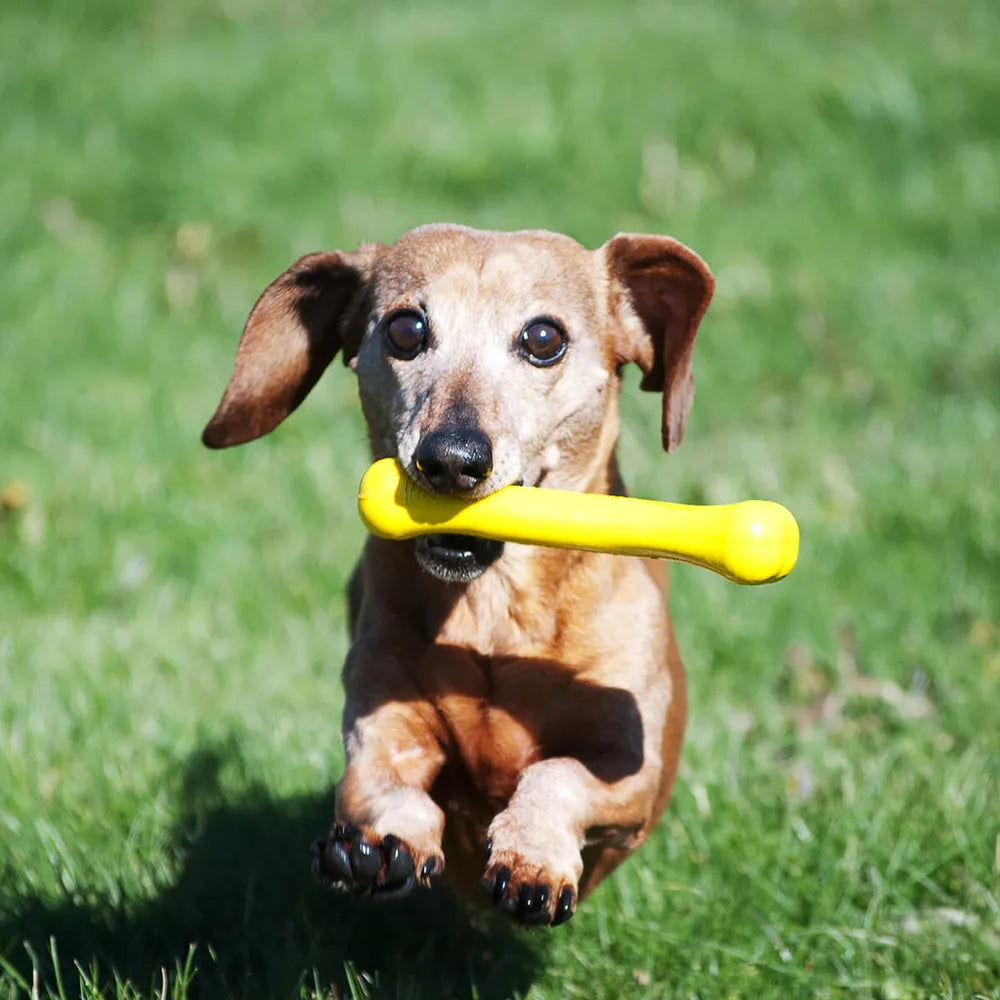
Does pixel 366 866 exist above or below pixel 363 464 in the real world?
below

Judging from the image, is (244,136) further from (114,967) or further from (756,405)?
(114,967)

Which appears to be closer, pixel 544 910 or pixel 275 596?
pixel 544 910

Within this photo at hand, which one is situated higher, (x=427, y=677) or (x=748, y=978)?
(x=427, y=677)

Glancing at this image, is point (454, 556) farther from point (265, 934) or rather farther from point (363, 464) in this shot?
point (363, 464)

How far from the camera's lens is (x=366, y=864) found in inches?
101

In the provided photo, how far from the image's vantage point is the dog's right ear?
3449mm

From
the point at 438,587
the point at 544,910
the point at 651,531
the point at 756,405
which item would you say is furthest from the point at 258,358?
the point at 756,405

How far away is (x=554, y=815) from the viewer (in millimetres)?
2729

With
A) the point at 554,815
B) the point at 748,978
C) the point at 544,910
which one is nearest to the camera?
the point at 544,910

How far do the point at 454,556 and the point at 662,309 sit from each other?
3.43ft

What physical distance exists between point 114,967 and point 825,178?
649 centimetres

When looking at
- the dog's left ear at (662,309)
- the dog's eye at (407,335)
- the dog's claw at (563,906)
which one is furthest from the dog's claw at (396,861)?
the dog's left ear at (662,309)

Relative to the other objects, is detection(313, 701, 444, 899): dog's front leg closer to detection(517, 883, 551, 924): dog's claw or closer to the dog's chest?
the dog's chest

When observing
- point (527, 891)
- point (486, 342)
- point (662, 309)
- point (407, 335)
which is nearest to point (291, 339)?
point (407, 335)
